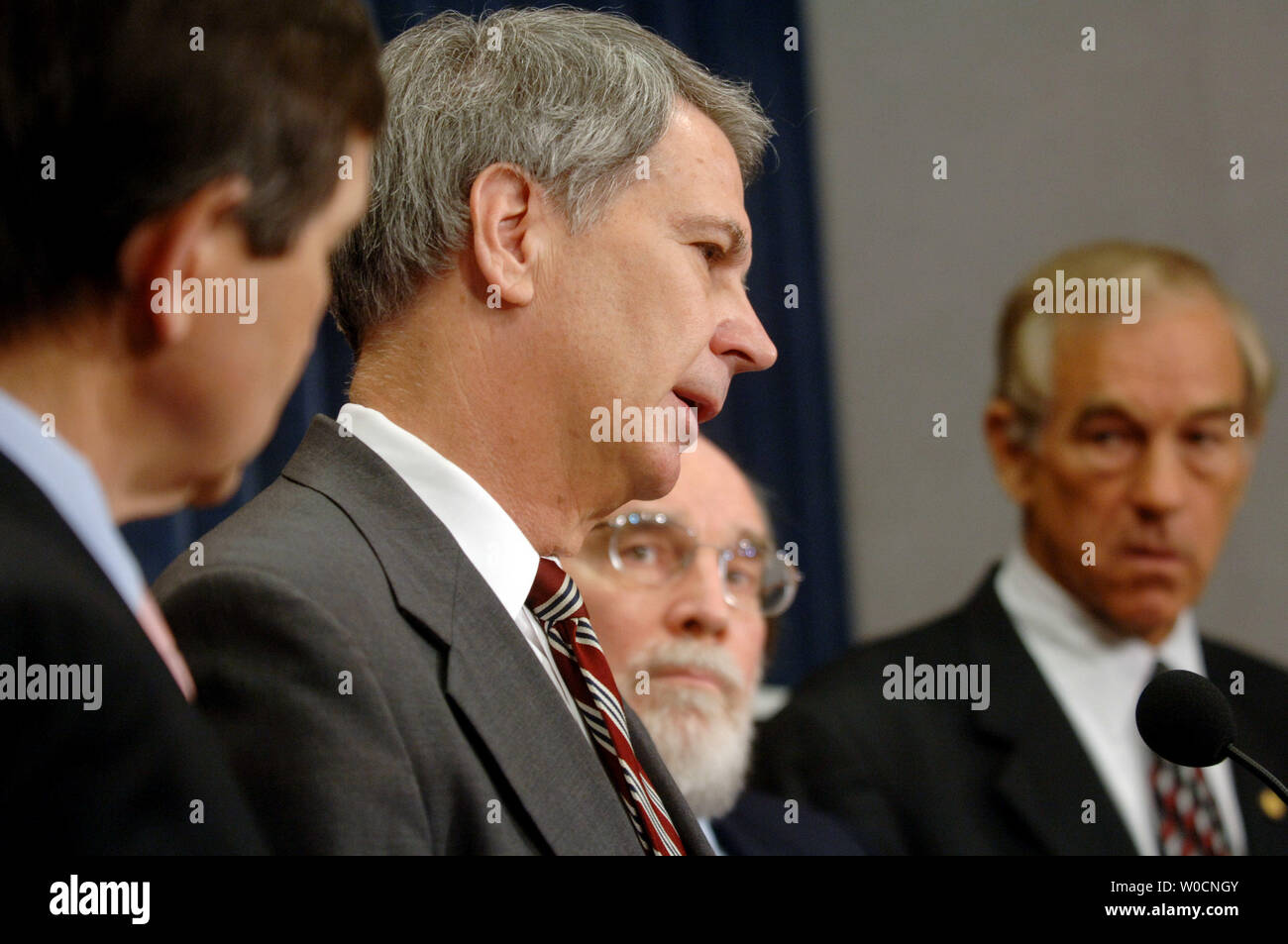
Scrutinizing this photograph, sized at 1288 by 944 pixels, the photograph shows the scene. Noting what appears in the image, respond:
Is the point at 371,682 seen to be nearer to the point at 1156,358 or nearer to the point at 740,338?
the point at 740,338

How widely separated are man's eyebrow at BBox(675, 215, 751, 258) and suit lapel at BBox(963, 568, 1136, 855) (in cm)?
106

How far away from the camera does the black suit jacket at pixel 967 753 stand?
2.25 metres

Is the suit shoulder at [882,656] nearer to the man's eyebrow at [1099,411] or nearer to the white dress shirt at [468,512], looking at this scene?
the man's eyebrow at [1099,411]

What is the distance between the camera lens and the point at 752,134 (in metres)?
1.69

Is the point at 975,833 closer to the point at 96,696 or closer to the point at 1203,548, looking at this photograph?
the point at 1203,548

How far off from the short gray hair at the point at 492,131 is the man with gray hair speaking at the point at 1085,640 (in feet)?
3.79

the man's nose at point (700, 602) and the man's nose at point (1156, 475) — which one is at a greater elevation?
the man's nose at point (1156, 475)

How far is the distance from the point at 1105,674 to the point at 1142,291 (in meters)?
0.70

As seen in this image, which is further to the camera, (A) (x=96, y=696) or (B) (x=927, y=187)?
(B) (x=927, y=187)

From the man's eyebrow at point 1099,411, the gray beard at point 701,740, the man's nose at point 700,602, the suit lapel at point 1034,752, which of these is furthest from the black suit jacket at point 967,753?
the man's eyebrow at point 1099,411

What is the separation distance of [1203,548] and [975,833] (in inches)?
27.5

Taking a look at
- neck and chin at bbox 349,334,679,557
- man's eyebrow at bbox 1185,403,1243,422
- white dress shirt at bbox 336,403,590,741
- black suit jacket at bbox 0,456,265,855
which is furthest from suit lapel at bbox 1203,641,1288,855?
black suit jacket at bbox 0,456,265,855

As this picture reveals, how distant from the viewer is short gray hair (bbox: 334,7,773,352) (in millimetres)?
1527
